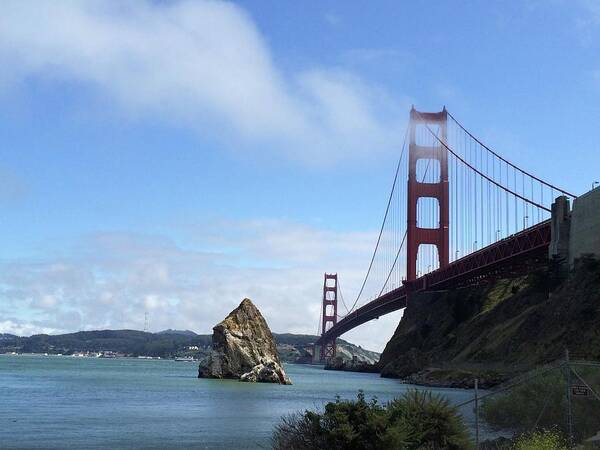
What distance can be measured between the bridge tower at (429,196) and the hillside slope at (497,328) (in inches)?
281

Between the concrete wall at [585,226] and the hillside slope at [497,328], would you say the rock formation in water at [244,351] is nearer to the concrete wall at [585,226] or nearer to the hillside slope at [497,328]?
the hillside slope at [497,328]

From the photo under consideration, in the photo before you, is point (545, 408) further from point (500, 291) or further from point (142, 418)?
point (500, 291)

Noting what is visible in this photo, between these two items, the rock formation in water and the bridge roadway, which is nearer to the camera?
the bridge roadway

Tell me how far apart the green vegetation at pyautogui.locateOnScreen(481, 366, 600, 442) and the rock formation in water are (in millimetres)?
59556

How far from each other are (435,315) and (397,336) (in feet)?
39.2

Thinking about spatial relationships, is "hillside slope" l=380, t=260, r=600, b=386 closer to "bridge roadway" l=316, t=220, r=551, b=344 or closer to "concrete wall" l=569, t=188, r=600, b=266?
"concrete wall" l=569, t=188, r=600, b=266

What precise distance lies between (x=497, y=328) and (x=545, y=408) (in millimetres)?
62668

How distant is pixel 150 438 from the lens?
32.7m

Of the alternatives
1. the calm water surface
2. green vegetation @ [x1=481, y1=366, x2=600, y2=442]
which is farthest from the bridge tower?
green vegetation @ [x1=481, y1=366, x2=600, y2=442]

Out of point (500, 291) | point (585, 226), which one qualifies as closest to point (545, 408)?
point (585, 226)

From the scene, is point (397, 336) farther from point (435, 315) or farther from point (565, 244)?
point (565, 244)

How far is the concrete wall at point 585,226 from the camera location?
7012cm

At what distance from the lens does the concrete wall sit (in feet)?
230

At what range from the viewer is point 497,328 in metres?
86.1
